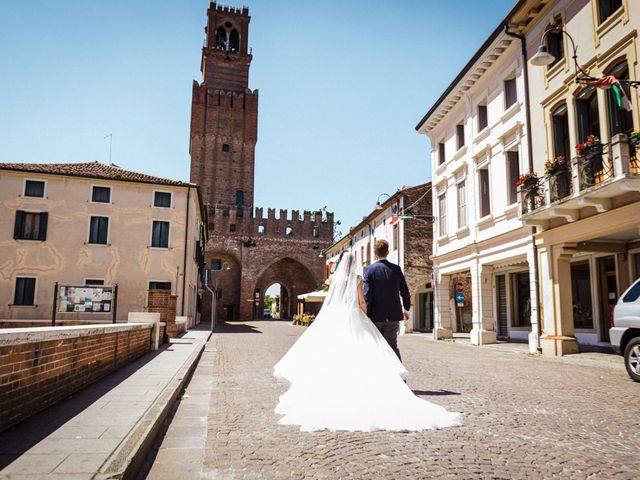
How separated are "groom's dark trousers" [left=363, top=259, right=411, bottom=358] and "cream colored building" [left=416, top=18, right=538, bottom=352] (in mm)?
9141

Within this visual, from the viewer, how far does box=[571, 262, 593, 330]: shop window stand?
1598 cm

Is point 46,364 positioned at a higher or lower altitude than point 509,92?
lower

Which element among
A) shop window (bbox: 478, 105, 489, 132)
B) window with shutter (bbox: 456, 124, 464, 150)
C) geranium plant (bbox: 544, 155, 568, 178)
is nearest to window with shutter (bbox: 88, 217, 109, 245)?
window with shutter (bbox: 456, 124, 464, 150)

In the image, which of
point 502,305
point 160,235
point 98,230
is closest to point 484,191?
point 502,305

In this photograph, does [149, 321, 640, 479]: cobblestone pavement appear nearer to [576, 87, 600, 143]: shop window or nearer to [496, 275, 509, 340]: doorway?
[576, 87, 600, 143]: shop window

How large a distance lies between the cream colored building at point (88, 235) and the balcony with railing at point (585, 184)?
65.2 feet

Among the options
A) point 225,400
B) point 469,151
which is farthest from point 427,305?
point 225,400

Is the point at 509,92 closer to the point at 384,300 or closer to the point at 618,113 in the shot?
the point at 618,113

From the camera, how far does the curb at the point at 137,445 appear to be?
293 cm

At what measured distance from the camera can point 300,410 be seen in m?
4.81

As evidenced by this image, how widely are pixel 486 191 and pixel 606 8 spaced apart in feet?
22.4

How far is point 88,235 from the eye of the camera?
26703mm

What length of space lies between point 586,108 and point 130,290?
2307cm

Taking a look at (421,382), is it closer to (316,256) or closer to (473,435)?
(473,435)
